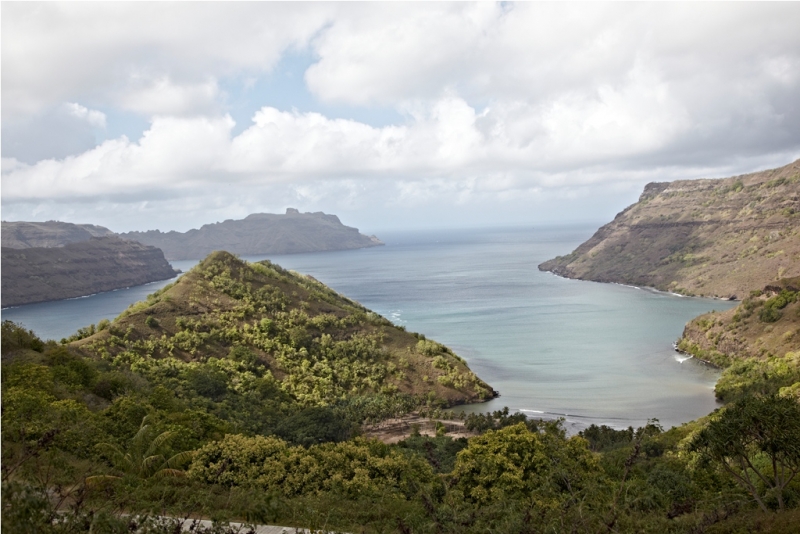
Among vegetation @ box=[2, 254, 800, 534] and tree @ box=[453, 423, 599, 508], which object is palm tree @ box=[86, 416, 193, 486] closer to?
vegetation @ box=[2, 254, 800, 534]

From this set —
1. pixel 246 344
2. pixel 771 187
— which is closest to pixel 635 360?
pixel 246 344

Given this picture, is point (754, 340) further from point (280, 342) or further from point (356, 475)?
point (356, 475)

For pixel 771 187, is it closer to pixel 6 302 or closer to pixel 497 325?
pixel 497 325

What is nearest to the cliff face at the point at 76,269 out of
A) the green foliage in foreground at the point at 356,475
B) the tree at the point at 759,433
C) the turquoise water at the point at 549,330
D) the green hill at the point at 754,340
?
the turquoise water at the point at 549,330

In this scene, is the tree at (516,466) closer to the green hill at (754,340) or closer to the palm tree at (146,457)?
the palm tree at (146,457)

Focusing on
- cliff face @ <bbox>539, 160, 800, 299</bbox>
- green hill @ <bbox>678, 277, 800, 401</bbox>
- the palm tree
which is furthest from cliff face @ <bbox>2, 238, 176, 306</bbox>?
green hill @ <bbox>678, 277, 800, 401</bbox>

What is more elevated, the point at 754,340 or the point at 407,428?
the point at 754,340

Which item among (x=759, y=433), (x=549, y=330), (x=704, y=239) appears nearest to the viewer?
(x=759, y=433)

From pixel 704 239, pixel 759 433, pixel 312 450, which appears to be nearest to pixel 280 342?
pixel 312 450
